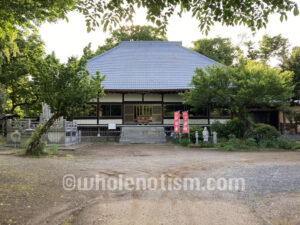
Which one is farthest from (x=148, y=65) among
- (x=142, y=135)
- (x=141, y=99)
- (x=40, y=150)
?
(x=40, y=150)

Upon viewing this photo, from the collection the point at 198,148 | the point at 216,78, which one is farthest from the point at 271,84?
the point at 198,148

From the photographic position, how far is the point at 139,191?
4.25 m

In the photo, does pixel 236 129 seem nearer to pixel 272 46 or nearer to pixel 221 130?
pixel 221 130

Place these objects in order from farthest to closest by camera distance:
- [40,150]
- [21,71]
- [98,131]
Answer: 1. [21,71]
2. [98,131]
3. [40,150]

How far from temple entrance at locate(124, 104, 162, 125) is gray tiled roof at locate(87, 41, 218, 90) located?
66.7 inches

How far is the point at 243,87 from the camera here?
12.6 m

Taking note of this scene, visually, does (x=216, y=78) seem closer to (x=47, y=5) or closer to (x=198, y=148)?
(x=198, y=148)

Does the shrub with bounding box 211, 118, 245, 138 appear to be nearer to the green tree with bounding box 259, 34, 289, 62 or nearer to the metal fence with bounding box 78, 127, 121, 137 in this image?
the metal fence with bounding box 78, 127, 121, 137

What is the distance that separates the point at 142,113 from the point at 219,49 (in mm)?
16484


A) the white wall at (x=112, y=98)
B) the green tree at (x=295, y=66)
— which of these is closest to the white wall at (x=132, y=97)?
the white wall at (x=112, y=98)

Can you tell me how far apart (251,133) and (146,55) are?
12.6m

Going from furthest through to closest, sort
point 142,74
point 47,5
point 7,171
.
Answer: point 142,74, point 7,171, point 47,5

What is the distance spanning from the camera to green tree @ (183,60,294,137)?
1206 centimetres
